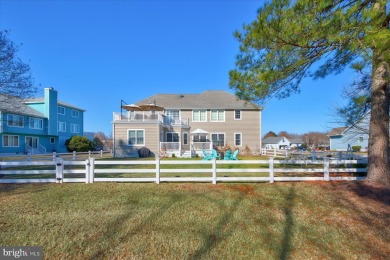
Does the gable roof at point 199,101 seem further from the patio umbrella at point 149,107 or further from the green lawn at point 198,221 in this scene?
the green lawn at point 198,221

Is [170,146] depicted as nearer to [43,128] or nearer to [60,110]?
[43,128]

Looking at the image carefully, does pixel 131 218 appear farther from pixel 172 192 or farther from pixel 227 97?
pixel 227 97

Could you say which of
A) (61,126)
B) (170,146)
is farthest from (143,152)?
(61,126)

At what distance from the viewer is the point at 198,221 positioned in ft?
17.2

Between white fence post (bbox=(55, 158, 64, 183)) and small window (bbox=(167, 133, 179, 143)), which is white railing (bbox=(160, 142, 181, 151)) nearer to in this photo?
small window (bbox=(167, 133, 179, 143))

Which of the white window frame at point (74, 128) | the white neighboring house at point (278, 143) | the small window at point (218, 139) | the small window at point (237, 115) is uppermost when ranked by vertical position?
the small window at point (237, 115)

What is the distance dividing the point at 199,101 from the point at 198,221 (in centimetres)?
2445

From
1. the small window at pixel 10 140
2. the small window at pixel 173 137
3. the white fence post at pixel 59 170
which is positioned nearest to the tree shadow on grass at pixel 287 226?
the white fence post at pixel 59 170

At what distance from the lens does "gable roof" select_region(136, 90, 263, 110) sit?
28.1 metres

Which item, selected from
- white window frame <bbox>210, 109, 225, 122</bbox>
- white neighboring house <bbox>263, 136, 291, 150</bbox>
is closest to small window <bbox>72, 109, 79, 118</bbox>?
white window frame <bbox>210, 109, 225, 122</bbox>

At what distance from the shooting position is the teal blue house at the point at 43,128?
95.5 feet

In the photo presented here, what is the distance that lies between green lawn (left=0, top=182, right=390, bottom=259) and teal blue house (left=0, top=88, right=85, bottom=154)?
1061 inches

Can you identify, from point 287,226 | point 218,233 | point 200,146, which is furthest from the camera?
point 200,146

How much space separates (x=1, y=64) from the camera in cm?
948
